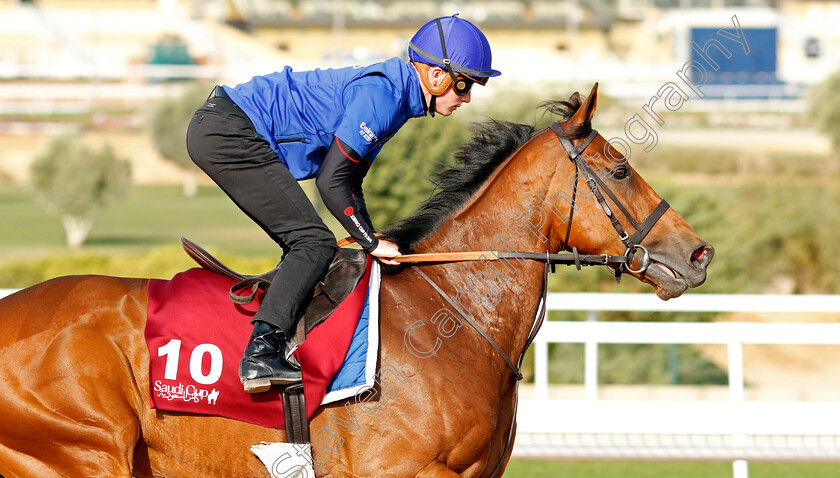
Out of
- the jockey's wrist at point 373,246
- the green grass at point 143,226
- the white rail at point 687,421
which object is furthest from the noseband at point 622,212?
the green grass at point 143,226

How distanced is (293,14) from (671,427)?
5754cm

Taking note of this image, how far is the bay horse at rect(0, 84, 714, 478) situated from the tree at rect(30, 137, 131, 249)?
17.8 metres

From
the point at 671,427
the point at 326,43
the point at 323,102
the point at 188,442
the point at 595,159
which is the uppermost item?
the point at 326,43

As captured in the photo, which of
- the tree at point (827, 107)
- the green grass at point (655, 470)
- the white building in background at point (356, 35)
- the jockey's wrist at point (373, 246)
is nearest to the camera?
the jockey's wrist at point (373, 246)

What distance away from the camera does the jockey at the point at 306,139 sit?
9.29 ft

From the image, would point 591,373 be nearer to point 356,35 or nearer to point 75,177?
point 75,177

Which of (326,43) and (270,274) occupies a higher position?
(326,43)

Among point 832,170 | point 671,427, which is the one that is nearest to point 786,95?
point 832,170

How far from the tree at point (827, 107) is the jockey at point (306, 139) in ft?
85.3

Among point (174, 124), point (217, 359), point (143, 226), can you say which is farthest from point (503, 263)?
point (174, 124)

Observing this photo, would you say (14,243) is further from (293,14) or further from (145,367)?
(293,14)

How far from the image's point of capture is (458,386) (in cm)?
290

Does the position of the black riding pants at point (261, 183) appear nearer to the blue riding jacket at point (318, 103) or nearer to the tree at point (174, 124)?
the blue riding jacket at point (318, 103)

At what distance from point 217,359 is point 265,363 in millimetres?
225
